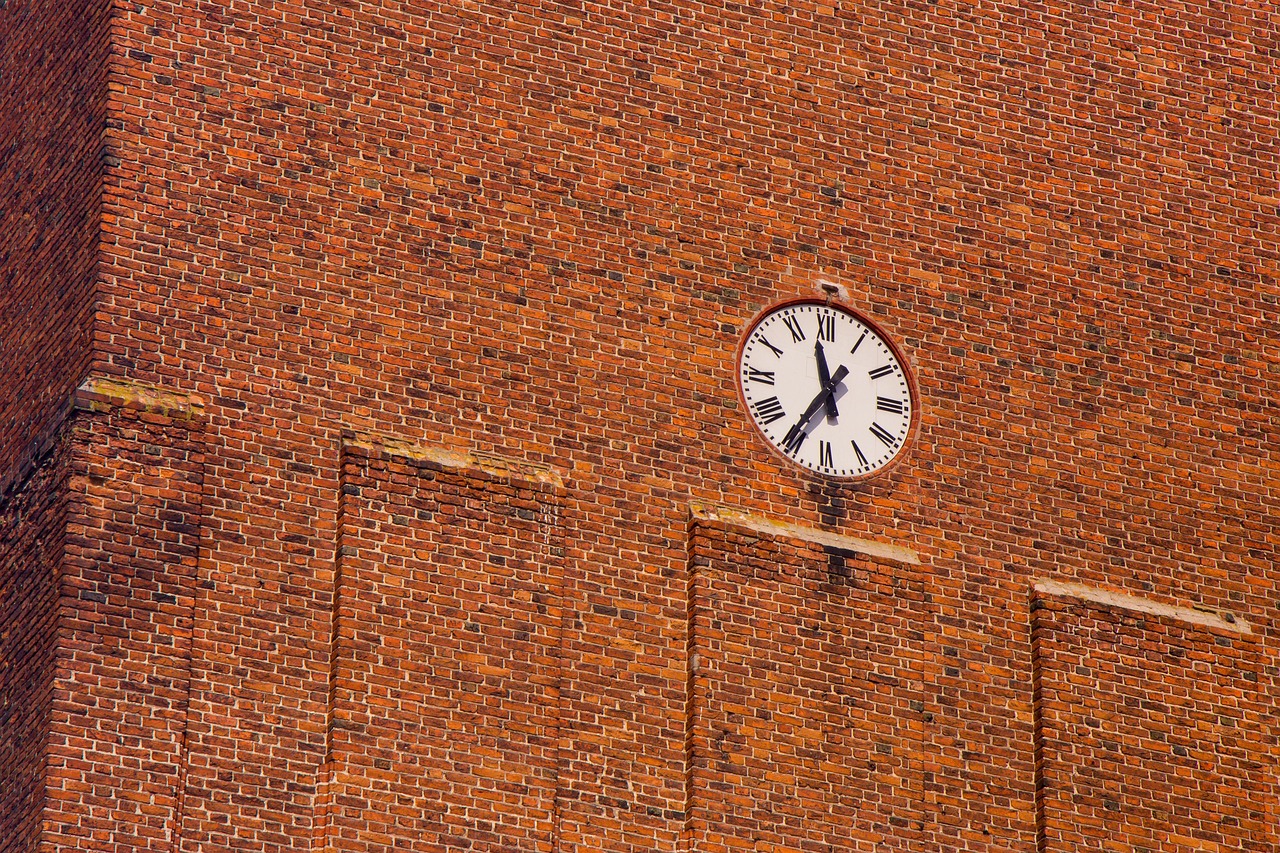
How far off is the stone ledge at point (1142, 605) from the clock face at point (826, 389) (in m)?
1.81

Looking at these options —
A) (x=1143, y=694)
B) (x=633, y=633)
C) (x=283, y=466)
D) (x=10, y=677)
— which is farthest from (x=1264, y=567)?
(x=10, y=677)

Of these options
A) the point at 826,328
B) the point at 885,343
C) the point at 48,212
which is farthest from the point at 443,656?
the point at 48,212

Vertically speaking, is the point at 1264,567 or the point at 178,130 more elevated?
the point at 178,130

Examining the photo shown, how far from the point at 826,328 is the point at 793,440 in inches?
46.3

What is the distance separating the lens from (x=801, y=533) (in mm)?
31328

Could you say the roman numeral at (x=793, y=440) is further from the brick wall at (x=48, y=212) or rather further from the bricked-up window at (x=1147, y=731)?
the brick wall at (x=48, y=212)

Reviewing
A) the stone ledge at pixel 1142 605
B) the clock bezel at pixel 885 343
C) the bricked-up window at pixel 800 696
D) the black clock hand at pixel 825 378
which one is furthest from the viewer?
the stone ledge at pixel 1142 605

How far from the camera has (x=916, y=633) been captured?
3133 cm

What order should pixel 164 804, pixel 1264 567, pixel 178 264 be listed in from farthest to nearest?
pixel 1264 567, pixel 178 264, pixel 164 804

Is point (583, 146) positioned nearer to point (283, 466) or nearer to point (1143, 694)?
point (283, 466)

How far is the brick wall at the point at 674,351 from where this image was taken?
29.8 metres

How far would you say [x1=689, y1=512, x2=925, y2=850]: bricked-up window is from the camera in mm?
30234

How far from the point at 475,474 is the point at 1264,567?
24.2ft

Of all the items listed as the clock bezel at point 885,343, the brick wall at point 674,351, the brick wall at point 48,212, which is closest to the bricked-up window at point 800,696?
the brick wall at point 674,351
